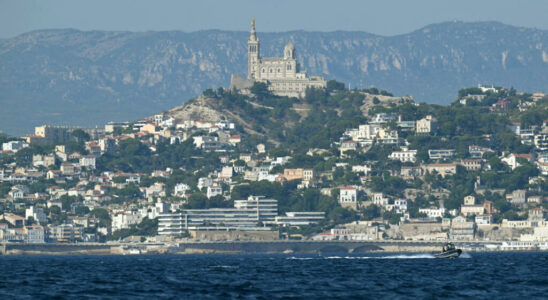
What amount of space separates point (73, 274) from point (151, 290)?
118ft

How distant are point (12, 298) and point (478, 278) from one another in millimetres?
43454

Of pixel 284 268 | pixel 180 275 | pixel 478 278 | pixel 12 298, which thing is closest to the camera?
pixel 12 298

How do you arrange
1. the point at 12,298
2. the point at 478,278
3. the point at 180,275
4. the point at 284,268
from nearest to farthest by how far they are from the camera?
the point at 12,298
the point at 478,278
the point at 180,275
the point at 284,268

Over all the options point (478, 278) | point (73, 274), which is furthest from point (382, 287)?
point (73, 274)

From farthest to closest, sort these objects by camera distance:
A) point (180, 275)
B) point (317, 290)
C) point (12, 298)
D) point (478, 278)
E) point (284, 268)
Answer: point (284, 268)
point (180, 275)
point (478, 278)
point (317, 290)
point (12, 298)

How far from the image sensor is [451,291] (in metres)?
113

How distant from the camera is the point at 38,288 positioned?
118938 mm

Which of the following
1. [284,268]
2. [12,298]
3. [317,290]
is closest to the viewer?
[12,298]

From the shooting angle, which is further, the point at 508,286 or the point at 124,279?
the point at 124,279

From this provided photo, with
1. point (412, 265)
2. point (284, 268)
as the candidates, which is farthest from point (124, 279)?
point (412, 265)

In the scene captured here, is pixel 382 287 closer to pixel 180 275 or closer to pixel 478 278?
pixel 478 278

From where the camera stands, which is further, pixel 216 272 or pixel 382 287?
pixel 216 272

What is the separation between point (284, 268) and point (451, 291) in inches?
1965

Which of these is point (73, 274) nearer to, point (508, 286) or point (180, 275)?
point (180, 275)
